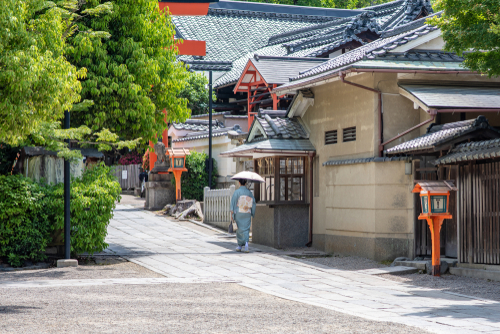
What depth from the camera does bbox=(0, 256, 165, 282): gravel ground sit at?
39.7 feet

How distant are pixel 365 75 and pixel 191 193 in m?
13.4

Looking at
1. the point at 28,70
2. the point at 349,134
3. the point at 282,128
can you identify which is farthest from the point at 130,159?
the point at 28,70

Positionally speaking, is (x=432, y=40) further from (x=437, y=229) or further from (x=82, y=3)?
(x=82, y=3)

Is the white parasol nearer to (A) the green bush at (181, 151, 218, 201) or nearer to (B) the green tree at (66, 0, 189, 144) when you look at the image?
(B) the green tree at (66, 0, 189, 144)

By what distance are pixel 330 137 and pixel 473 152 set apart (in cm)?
571

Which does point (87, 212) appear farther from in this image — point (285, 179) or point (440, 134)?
point (440, 134)

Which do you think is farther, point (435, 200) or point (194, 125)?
point (194, 125)

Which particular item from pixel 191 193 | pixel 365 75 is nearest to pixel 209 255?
pixel 365 75

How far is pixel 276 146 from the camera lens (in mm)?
16953

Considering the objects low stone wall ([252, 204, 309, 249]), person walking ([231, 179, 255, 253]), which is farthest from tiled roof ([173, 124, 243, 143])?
person walking ([231, 179, 255, 253])

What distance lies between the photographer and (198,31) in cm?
4031

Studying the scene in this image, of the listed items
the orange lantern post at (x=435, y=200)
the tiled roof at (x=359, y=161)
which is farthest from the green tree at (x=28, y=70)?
the tiled roof at (x=359, y=161)

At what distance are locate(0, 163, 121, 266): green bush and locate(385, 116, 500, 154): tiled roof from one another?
20.7 feet

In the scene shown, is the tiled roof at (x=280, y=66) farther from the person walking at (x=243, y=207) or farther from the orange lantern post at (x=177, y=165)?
the person walking at (x=243, y=207)
